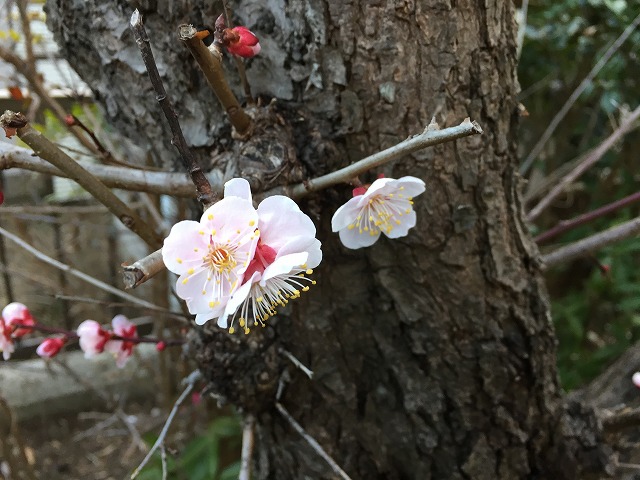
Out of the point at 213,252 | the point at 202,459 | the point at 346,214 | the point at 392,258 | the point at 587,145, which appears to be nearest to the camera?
the point at 213,252

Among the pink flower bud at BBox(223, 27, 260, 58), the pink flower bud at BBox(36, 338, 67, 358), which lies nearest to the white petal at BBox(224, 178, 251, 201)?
the pink flower bud at BBox(223, 27, 260, 58)

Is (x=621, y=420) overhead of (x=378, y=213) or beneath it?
beneath

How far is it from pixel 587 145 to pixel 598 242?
43.8 inches

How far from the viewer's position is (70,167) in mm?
675

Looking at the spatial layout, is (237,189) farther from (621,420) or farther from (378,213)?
(621,420)

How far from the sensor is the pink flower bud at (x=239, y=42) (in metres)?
0.71

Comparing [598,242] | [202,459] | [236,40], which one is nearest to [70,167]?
[236,40]

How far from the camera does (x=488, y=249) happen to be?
976 millimetres

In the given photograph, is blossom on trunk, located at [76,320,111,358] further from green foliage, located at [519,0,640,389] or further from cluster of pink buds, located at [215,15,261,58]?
green foliage, located at [519,0,640,389]

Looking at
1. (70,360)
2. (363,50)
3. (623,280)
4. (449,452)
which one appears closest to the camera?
(363,50)

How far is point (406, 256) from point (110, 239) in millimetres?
2143

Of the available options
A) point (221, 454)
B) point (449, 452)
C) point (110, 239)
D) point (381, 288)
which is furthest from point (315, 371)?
point (110, 239)

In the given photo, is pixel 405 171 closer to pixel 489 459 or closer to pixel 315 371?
pixel 315 371

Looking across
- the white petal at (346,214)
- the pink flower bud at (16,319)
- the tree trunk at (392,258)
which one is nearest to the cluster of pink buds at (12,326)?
the pink flower bud at (16,319)
